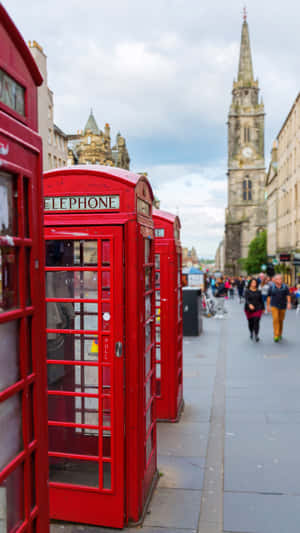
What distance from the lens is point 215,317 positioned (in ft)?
67.1

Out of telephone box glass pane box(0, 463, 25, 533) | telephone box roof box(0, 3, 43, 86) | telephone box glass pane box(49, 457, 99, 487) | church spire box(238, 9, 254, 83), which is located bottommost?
telephone box glass pane box(49, 457, 99, 487)

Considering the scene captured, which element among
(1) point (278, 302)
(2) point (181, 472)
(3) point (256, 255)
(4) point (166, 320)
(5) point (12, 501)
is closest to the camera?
(5) point (12, 501)

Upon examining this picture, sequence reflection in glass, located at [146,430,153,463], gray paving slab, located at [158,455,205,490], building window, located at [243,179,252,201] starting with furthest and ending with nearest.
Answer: building window, located at [243,179,252,201] → gray paving slab, located at [158,455,205,490] → reflection in glass, located at [146,430,153,463]

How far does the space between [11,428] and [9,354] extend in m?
0.32

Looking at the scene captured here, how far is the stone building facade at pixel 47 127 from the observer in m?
33.5

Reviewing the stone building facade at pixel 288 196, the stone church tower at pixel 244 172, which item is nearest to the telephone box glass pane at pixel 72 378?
the stone building facade at pixel 288 196

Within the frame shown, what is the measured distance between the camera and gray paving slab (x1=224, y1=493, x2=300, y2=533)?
12.6 ft

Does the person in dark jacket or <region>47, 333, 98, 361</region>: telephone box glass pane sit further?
the person in dark jacket

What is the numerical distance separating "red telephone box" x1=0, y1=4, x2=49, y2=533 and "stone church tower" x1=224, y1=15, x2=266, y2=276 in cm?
9416

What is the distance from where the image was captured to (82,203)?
3.77 meters

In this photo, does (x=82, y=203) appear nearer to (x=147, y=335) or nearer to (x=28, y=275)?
(x=147, y=335)

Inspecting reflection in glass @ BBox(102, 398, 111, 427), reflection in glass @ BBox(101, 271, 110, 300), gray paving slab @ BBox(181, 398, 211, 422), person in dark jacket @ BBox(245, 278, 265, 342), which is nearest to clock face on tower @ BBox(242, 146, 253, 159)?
person in dark jacket @ BBox(245, 278, 265, 342)

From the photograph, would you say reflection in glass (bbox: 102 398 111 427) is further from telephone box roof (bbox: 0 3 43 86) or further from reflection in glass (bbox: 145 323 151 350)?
telephone box roof (bbox: 0 3 43 86)

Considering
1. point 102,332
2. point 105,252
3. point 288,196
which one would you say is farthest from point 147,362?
point 288,196
